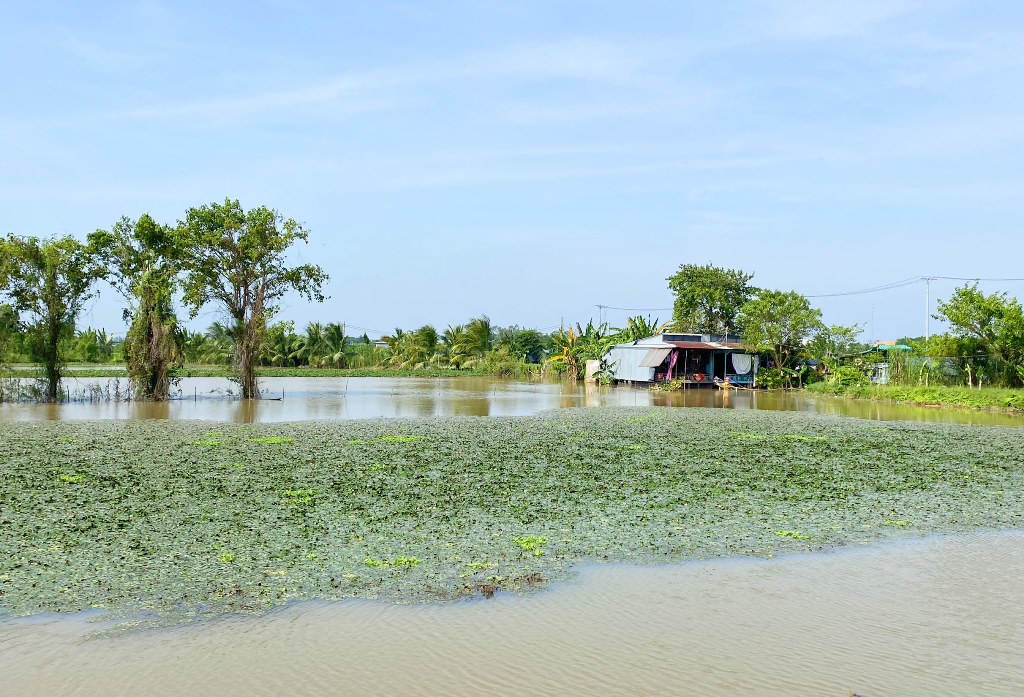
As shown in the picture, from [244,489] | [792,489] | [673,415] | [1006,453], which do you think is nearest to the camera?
[244,489]

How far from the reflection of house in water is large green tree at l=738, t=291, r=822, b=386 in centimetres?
224

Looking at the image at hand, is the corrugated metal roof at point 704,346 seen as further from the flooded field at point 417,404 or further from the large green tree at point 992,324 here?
the large green tree at point 992,324

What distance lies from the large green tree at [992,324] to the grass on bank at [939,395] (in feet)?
5.10

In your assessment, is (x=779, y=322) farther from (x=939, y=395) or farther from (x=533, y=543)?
(x=533, y=543)

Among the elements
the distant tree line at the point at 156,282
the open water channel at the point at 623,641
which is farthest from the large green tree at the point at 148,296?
the open water channel at the point at 623,641

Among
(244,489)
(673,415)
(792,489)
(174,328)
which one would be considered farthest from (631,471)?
(174,328)

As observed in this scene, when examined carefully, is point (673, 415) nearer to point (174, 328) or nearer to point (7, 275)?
point (174, 328)

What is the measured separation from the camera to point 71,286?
2523 cm

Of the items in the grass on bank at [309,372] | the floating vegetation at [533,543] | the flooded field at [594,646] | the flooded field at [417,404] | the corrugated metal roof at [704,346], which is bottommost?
the flooded field at [594,646]

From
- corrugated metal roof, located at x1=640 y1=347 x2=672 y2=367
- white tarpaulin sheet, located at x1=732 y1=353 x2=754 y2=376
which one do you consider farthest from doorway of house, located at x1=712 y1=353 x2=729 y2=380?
corrugated metal roof, located at x1=640 y1=347 x2=672 y2=367

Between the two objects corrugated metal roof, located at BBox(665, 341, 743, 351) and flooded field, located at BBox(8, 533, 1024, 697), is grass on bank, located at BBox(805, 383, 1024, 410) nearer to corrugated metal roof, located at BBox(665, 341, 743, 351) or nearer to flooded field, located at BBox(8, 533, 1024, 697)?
corrugated metal roof, located at BBox(665, 341, 743, 351)

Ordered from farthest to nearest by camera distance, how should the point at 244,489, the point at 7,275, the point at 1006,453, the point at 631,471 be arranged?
the point at 7,275 → the point at 1006,453 → the point at 631,471 → the point at 244,489

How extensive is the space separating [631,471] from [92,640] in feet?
25.6

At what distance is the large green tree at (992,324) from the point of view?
88.8 ft
